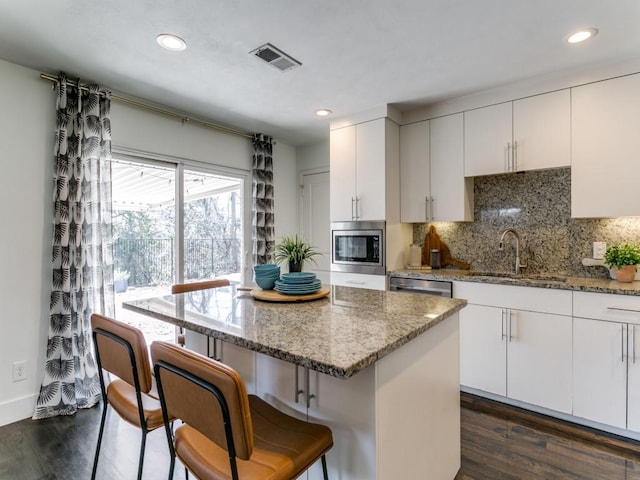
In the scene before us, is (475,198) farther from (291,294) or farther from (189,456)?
(189,456)

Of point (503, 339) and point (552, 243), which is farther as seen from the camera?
point (552, 243)

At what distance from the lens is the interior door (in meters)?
4.43

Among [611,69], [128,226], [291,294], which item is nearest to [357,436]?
[291,294]

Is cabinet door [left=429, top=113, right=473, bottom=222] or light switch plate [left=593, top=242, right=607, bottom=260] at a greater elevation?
cabinet door [left=429, top=113, right=473, bottom=222]

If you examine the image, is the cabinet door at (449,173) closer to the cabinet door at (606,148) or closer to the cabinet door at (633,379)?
the cabinet door at (606,148)

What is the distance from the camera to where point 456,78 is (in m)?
2.68

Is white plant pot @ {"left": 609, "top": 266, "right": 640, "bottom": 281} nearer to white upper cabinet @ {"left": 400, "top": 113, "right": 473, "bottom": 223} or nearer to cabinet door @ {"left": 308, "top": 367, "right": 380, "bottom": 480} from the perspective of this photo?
white upper cabinet @ {"left": 400, "top": 113, "right": 473, "bottom": 223}

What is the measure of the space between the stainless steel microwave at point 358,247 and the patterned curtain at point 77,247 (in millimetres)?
2077

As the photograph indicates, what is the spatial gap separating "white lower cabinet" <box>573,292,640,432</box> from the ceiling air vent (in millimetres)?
2523

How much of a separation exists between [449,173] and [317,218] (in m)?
1.85

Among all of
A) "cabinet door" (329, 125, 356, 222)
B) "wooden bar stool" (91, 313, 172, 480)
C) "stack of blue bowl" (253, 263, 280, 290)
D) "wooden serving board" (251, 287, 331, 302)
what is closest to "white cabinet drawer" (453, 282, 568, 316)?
"cabinet door" (329, 125, 356, 222)

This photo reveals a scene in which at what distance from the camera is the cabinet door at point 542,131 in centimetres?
261

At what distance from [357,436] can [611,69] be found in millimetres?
2985

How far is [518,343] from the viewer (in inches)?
100
